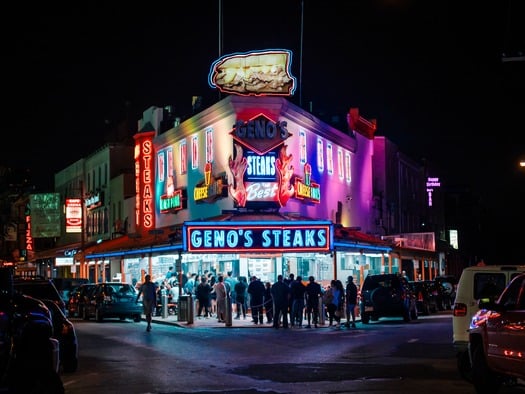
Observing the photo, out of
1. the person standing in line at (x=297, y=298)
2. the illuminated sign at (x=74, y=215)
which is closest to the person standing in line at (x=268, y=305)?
the person standing in line at (x=297, y=298)

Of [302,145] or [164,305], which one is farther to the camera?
[302,145]

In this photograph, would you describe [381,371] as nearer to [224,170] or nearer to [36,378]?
[36,378]

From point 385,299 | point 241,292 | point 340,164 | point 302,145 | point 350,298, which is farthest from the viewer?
point 340,164

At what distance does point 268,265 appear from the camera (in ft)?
125

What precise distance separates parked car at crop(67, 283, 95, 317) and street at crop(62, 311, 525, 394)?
8.07m

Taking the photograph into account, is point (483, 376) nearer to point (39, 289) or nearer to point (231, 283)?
point (39, 289)

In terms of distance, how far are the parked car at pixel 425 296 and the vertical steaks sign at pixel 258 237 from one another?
480 centimetres

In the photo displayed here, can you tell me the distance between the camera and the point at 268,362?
17.5 m

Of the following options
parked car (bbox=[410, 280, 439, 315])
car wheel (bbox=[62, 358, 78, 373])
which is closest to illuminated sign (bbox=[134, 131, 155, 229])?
parked car (bbox=[410, 280, 439, 315])

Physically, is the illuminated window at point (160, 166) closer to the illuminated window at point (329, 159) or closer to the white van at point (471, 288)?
the illuminated window at point (329, 159)

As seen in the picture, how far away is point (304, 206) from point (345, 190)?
20.1 feet

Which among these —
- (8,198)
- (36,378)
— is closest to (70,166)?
(8,198)

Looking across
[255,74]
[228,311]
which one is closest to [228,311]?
[228,311]

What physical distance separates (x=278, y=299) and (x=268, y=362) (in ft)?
40.0
